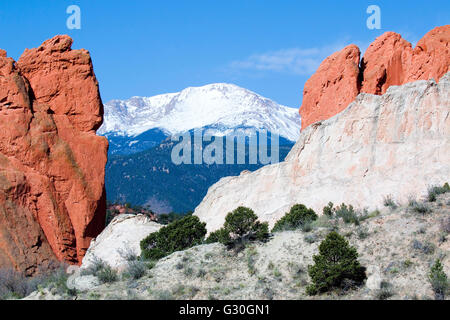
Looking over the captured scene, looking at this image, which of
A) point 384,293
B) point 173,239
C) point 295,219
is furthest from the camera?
point 295,219

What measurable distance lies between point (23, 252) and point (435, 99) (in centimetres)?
2228

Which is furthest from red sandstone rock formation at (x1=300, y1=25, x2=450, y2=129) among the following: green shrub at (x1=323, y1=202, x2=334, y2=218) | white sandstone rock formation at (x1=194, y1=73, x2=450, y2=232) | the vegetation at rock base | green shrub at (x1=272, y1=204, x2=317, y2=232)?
the vegetation at rock base

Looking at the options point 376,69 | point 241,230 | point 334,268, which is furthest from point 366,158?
point 334,268

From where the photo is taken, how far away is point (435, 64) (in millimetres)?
37156

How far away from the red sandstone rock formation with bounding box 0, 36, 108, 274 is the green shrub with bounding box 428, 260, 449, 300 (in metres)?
19.6

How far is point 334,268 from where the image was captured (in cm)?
2030

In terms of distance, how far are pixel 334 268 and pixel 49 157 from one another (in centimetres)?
1880

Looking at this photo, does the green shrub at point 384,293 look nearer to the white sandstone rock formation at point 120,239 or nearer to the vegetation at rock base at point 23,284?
the vegetation at rock base at point 23,284

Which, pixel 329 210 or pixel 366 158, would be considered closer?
pixel 329 210

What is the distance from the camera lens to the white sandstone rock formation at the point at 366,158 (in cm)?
3161

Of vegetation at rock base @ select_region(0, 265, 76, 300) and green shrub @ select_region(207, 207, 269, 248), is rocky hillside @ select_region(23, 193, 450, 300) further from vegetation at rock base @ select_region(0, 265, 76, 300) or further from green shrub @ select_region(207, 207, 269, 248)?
green shrub @ select_region(207, 207, 269, 248)

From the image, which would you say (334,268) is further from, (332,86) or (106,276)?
(332,86)
